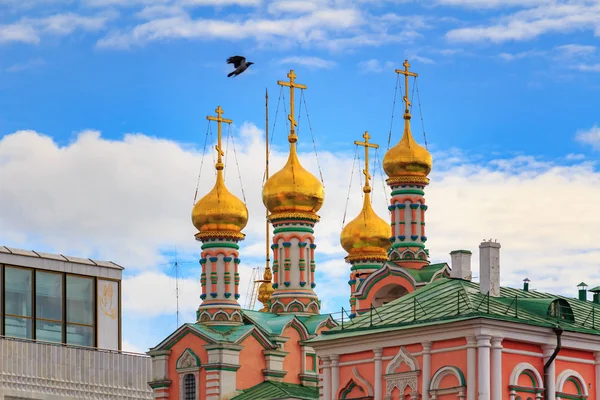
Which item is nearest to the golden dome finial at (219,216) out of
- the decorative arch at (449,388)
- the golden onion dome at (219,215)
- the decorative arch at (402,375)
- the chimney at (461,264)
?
the golden onion dome at (219,215)

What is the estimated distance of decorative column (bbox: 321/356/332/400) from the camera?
5425cm

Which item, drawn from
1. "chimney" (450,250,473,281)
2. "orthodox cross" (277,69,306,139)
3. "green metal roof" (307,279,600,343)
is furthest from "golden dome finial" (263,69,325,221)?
"green metal roof" (307,279,600,343)

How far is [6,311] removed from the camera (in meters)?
70.8

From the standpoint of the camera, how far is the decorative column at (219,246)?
7112 centimetres

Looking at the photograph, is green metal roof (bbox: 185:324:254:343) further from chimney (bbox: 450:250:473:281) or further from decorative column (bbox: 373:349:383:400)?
decorative column (bbox: 373:349:383:400)

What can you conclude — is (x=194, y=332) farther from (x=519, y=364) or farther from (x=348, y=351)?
(x=519, y=364)

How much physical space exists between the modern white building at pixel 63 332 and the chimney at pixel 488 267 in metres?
21.3

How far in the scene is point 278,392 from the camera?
66.6m

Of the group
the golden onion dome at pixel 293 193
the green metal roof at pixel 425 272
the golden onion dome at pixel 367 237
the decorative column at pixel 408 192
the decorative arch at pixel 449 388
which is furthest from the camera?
the golden onion dome at pixel 367 237

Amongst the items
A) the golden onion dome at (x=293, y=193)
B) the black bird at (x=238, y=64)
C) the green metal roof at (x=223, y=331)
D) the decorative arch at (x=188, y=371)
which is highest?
the golden onion dome at (x=293, y=193)

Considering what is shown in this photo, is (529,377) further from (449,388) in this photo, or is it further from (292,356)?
(292,356)

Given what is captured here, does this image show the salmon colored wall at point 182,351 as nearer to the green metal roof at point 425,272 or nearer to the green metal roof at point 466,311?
the green metal roof at point 425,272

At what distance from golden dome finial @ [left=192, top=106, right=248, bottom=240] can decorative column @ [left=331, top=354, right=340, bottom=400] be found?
18923 mm

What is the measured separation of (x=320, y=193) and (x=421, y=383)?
2263 centimetres
